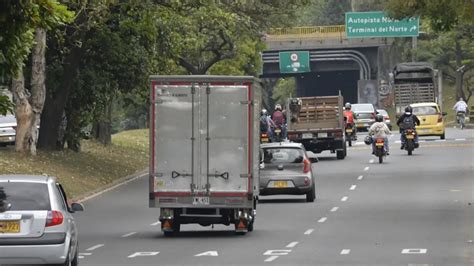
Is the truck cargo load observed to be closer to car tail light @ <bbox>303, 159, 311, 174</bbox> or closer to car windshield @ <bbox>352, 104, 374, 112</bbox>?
car tail light @ <bbox>303, 159, 311, 174</bbox>

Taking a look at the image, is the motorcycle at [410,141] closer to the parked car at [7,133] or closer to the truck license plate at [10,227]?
the parked car at [7,133]

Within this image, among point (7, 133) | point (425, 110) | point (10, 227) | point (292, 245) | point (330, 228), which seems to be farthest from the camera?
point (425, 110)

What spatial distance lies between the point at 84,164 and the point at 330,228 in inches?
734

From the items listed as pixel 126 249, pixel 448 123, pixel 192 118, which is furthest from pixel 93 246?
pixel 448 123

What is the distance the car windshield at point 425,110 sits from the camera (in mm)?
63312

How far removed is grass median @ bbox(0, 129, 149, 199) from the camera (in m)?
40.3

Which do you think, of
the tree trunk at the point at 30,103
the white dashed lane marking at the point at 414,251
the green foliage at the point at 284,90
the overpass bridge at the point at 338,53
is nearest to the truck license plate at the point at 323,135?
the tree trunk at the point at 30,103

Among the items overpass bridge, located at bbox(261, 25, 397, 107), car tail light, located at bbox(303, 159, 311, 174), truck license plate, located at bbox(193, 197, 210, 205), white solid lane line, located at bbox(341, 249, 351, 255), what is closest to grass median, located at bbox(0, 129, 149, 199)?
car tail light, located at bbox(303, 159, 311, 174)

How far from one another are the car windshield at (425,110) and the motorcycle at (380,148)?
1291 centimetres

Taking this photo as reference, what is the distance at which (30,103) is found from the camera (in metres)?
42.5

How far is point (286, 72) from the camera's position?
100062 millimetres

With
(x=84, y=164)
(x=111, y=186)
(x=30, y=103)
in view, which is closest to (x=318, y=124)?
(x=84, y=164)

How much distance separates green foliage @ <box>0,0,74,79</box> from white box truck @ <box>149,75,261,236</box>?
21.9 ft

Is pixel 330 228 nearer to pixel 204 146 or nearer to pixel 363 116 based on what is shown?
pixel 204 146
